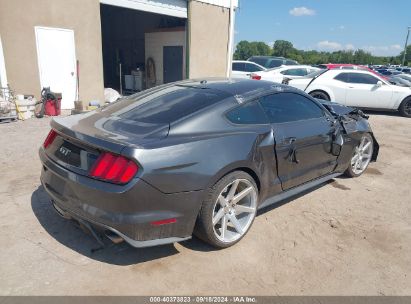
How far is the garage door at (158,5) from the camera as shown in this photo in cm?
1041

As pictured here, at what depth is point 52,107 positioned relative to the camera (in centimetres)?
878

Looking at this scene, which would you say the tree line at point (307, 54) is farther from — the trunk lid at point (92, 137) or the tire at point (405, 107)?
the trunk lid at point (92, 137)

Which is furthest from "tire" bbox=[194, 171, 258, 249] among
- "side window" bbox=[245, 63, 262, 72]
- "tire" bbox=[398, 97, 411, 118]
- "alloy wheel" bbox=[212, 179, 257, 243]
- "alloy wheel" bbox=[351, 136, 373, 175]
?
"side window" bbox=[245, 63, 262, 72]

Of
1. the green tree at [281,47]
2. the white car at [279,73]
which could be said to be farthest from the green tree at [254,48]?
the white car at [279,73]

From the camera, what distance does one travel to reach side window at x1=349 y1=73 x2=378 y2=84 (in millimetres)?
10906

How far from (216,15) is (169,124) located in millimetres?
11695

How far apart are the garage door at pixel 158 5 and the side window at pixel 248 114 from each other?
27.6 ft

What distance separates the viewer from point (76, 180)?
264 cm

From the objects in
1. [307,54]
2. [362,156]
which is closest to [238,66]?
[362,156]

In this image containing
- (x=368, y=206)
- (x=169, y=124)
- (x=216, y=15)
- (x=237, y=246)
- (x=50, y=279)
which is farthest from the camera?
(x=216, y=15)

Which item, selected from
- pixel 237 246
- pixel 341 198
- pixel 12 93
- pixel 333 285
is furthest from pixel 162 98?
pixel 12 93

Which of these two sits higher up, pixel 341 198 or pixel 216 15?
pixel 216 15

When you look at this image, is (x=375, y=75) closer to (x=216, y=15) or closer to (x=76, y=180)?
(x=216, y=15)

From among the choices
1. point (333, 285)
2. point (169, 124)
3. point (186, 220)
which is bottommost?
point (333, 285)
